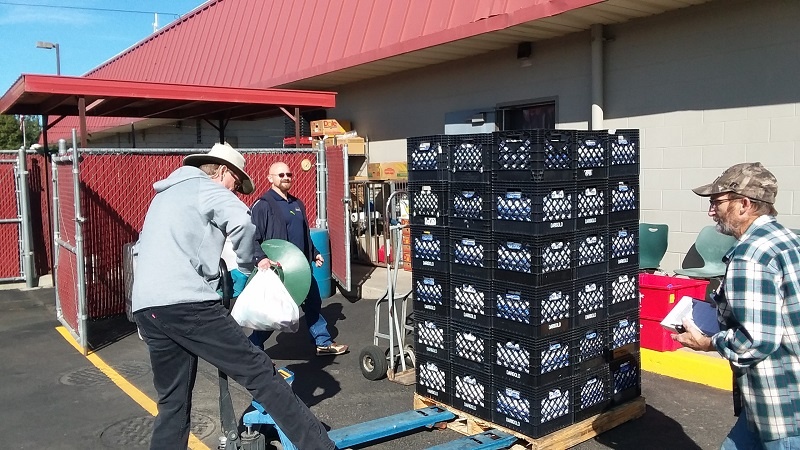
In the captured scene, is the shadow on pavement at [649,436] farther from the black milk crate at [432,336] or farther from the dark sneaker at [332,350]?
the dark sneaker at [332,350]

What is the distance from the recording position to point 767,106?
22.9ft

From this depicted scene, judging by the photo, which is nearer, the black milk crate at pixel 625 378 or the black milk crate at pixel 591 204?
the black milk crate at pixel 591 204

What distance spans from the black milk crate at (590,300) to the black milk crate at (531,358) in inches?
7.8

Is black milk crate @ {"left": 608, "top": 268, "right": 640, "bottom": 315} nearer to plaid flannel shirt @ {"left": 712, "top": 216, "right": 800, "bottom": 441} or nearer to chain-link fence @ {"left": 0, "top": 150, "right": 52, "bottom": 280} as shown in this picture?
plaid flannel shirt @ {"left": 712, "top": 216, "right": 800, "bottom": 441}

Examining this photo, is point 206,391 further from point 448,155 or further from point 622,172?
point 622,172

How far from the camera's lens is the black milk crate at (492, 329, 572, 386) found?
4352mm

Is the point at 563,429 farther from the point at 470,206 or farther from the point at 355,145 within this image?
the point at 355,145

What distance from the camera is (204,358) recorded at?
149 inches

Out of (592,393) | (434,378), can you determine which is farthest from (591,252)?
(434,378)

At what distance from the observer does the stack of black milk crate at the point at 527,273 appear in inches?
172

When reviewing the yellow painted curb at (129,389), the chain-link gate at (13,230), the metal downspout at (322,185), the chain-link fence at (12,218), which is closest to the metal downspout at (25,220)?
the chain-link gate at (13,230)

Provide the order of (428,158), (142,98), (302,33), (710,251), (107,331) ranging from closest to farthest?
1. (428,158)
2. (710,251)
3. (107,331)
4. (142,98)
5. (302,33)

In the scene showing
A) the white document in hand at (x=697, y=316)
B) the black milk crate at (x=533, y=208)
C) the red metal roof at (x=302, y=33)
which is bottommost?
the white document in hand at (x=697, y=316)

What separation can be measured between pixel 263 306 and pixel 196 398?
2.15 m
